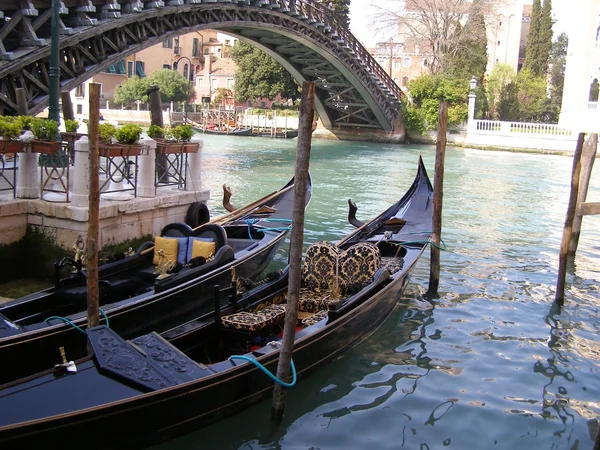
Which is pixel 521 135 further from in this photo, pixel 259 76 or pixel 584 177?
pixel 584 177

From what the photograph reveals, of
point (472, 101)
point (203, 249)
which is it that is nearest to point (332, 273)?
point (203, 249)

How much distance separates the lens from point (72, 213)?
473 cm

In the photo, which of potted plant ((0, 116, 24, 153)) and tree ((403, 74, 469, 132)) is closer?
potted plant ((0, 116, 24, 153))

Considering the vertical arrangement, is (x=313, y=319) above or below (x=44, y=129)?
below

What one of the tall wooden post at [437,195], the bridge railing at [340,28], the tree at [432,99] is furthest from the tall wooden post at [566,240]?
the tree at [432,99]

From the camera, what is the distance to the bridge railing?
17.4 m

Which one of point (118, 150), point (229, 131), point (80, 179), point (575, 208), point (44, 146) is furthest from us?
point (229, 131)

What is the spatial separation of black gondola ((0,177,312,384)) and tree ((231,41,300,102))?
21.4 metres

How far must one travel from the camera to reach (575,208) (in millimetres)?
5340

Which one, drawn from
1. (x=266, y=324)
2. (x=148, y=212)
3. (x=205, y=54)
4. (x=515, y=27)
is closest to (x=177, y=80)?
(x=205, y=54)

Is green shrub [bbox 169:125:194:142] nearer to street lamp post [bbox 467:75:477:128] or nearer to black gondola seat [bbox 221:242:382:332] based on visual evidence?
black gondola seat [bbox 221:242:382:332]

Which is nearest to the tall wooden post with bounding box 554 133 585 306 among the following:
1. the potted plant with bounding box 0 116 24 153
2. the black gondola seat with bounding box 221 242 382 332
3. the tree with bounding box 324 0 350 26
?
the black gondola seat with bounding box 221 242 382 332

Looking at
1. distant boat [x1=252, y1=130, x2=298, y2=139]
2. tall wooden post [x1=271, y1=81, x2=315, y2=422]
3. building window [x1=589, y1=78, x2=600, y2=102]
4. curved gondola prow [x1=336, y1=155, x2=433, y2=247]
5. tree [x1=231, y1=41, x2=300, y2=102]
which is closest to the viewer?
tall wooden post [x1=271, y1=81, x2=315, y2=422]

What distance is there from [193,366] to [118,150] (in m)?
2.41
